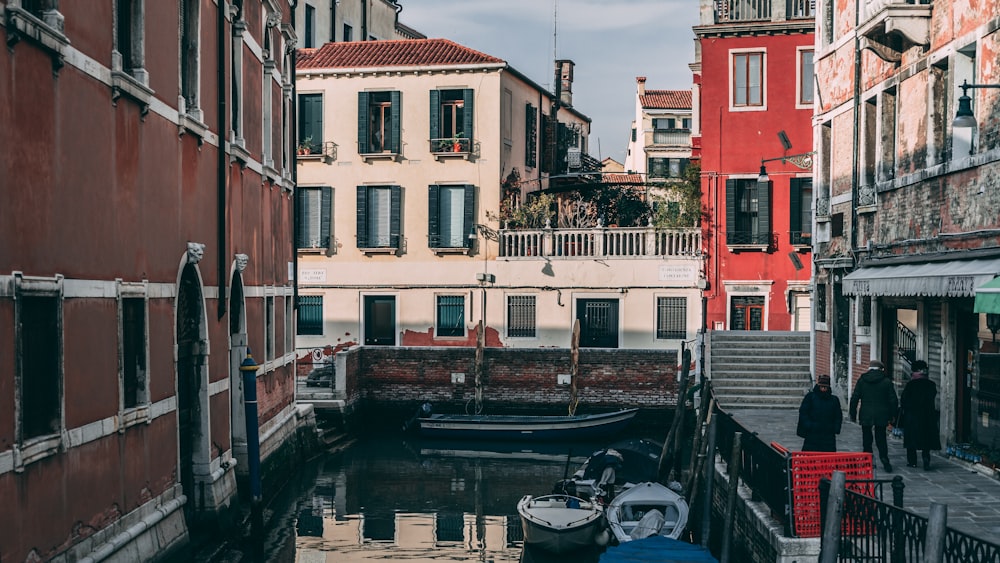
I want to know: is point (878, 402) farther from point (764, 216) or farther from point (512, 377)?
point (512, 377)

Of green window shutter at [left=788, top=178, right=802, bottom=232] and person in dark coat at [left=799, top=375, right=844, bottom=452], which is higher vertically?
green window shutter at [left=788, top=178, right=802, bottom=232]

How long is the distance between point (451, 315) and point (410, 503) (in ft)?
30.3

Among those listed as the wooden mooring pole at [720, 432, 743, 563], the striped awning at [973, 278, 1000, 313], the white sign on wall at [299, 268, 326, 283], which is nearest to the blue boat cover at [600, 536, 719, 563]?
the wooden mooring pole at [720, 432, 743, 563]

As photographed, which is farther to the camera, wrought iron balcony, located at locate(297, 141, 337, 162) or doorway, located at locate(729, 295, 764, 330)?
wrought iron balcony, located at locate(297, 141, 337, 162)

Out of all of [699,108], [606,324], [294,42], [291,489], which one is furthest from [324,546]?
[699,108]

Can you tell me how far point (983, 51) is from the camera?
10.5 meters

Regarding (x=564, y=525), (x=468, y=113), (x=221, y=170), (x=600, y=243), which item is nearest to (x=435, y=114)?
(x=468, y=113)

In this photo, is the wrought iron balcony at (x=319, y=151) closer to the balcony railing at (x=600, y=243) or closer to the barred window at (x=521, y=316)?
the balcony railing at (x=600, y=243)

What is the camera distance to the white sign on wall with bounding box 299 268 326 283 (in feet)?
82.4

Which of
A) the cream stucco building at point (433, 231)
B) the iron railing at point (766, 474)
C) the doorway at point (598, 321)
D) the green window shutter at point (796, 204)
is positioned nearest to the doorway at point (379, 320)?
the cream stucco building at point (433, 231)

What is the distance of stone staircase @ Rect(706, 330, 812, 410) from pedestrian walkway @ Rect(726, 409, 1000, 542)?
2.84 meters

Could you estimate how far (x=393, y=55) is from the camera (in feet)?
83.0

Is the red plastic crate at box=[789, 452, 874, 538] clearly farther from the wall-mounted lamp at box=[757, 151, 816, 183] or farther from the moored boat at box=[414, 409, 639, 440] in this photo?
the moored boat at box=[414, 409, 639, 440]

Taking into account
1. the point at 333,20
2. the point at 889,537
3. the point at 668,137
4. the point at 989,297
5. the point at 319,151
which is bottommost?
the point at 889,537
